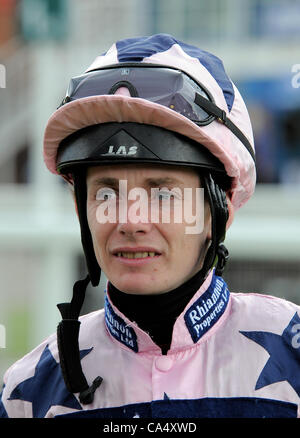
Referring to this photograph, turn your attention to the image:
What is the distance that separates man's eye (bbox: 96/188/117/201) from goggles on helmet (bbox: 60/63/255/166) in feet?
0.85

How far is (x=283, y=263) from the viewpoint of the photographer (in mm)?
7543

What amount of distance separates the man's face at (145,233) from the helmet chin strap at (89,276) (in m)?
0.07

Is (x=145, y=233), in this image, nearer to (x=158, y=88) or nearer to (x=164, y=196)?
(x=164, y=196)

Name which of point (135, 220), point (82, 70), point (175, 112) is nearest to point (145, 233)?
point (135, 220)

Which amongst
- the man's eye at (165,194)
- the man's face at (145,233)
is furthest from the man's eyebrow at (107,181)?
the man's eye at (165,194)

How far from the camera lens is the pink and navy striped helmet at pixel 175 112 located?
6.08 ft

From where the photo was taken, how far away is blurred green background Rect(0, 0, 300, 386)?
24.7 ft

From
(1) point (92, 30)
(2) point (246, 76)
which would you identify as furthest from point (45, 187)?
(2) point (246, 76)

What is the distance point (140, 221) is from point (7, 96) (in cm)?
Answer: 747

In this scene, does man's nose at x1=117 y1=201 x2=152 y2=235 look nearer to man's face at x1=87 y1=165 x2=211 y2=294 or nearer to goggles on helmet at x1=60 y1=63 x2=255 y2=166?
man's face at x1=87 y1=165 x2=211 y2=294

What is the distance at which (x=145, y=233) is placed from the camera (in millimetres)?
1852

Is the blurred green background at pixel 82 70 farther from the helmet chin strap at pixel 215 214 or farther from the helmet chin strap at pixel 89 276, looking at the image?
the helmet chin strap at pixel 215 214

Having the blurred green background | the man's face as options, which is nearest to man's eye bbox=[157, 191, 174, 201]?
the man's face
